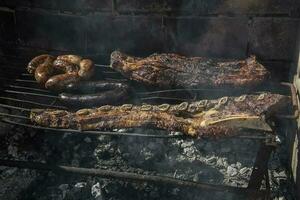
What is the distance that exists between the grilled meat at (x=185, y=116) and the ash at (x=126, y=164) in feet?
3.30

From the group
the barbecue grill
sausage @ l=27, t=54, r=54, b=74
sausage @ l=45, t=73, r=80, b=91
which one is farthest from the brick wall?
sausage @ l=45, t=73, r=80, b=91

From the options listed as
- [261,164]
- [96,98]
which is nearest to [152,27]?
[96,98]

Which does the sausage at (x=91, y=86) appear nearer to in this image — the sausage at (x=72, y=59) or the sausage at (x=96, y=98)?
the sausage at (x=96, y=98)

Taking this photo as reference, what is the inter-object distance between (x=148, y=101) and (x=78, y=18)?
1.36 m

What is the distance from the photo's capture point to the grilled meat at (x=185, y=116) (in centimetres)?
308

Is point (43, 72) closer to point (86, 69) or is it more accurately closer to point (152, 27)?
point (86, 69)

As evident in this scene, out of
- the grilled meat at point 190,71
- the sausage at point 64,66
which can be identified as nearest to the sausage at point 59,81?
the sausage at point 64,66

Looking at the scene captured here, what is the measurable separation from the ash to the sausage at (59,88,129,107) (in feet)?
3.23

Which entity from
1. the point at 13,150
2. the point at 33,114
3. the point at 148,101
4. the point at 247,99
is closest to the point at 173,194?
the point at 148,101

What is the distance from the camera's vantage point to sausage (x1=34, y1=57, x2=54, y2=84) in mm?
3822

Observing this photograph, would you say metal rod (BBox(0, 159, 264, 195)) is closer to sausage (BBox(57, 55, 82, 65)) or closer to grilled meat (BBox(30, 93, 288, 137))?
grilled meat (BBox(30, 93, 288, 137))

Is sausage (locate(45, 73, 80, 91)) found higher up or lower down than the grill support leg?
higher up

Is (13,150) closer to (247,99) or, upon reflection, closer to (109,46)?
(109,46)

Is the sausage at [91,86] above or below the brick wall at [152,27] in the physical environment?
below
